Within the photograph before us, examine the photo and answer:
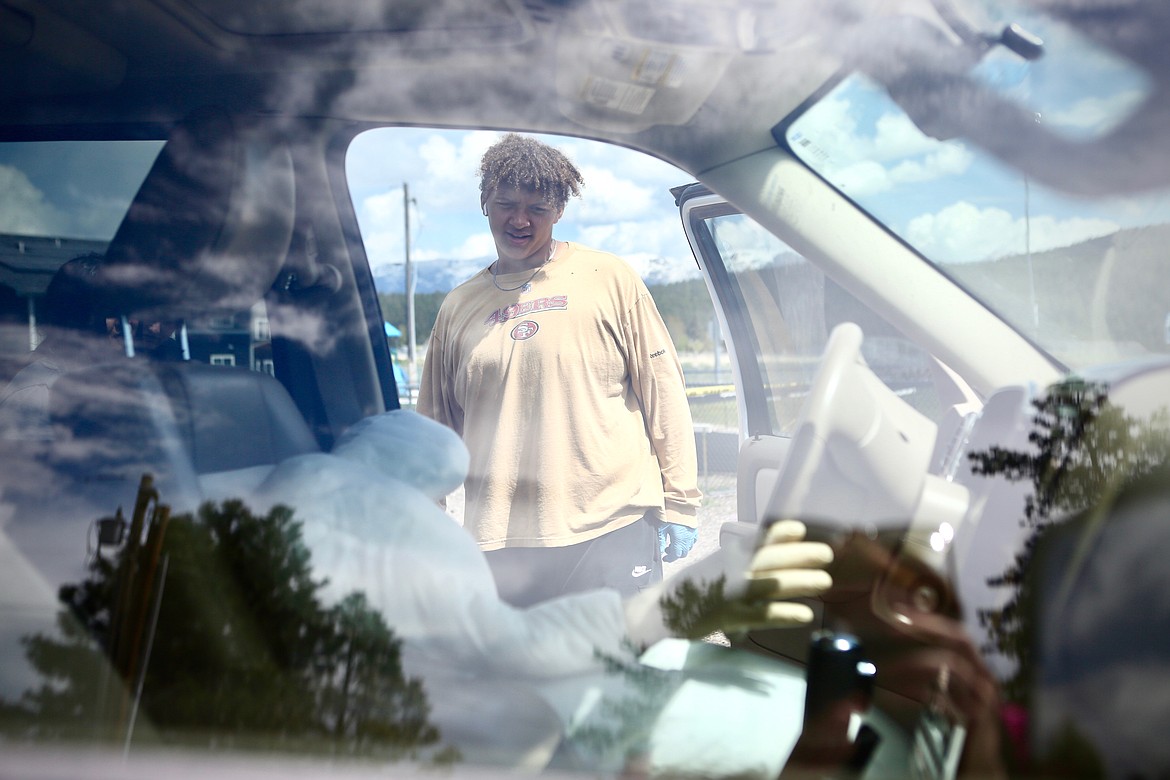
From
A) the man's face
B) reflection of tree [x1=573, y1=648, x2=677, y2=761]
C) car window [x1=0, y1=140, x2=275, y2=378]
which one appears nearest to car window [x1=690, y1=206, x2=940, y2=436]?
the man's face

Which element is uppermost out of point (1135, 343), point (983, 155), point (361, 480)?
point (983, 155)

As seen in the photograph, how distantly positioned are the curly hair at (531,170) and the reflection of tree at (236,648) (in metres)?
0.60

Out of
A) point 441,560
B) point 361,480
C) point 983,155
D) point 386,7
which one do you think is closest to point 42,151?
point 386,7

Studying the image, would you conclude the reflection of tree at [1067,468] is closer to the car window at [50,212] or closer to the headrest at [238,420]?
the headrest at [238,420]

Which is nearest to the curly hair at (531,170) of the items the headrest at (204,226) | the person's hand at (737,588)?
the headrest at (204,226)

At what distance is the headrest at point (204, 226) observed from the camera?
121cm

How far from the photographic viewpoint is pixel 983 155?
1184mm

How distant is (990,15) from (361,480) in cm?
113

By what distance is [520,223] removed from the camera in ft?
3.70

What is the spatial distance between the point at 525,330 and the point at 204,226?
55 cm

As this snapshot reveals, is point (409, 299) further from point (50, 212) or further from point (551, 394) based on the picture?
point (50, 212)

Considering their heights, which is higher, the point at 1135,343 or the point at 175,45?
the point at 175,45

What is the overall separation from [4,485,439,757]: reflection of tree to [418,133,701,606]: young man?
0.27m

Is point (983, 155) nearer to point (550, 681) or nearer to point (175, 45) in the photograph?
point (550, 681)
